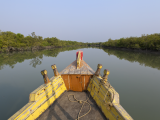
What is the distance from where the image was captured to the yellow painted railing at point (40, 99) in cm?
248

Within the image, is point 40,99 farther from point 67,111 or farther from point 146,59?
point 146,59

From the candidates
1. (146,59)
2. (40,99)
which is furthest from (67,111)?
(146,59)

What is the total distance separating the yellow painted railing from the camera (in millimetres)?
2483

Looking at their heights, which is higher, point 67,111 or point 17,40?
point 17,40

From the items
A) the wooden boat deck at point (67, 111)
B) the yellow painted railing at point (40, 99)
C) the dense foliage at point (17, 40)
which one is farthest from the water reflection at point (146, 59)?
the dense foliage at point (17, 40)

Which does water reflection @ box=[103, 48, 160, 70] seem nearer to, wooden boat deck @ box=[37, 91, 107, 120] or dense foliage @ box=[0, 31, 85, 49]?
wooden boat deck @ box=[37, 91, 107, 120]

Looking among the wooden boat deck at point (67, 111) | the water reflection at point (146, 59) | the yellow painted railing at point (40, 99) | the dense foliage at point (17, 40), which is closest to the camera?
the yellow painted railing at point (40, 99)

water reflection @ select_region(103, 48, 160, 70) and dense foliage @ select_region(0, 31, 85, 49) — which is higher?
dense foliage @ select_region(0, 31, 85, 49)

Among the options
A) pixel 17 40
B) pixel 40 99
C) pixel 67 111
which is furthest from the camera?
pixel 17 40

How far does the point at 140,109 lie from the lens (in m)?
5.96

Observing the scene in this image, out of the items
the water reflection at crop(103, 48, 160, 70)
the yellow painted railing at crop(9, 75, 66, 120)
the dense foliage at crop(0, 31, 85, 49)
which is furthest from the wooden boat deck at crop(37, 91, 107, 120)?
the dense foliage at crop(0, 31, 85, 49)

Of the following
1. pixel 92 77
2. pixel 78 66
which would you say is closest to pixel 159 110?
pixel 92 77

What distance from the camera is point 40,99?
3.20 m

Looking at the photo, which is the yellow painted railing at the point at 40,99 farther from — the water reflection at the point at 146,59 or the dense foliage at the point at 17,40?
the dense foliage at the point at 17,40
